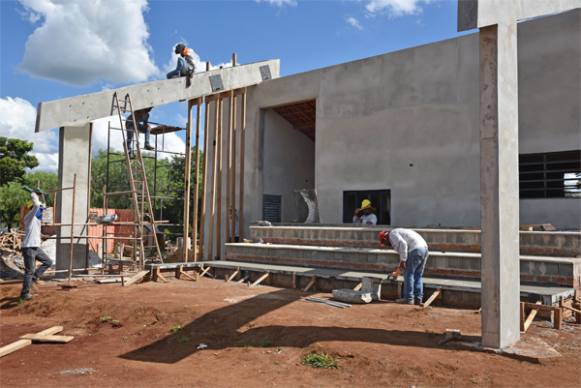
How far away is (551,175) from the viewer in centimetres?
1239

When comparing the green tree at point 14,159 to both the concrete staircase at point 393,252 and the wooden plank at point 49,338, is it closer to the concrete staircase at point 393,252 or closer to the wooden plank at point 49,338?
the concrete staircase at point 393,252

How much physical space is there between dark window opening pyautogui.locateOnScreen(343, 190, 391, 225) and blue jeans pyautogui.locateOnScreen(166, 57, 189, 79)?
6518 millimetres

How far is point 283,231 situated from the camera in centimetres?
1520

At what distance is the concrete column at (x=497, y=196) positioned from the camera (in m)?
6.05

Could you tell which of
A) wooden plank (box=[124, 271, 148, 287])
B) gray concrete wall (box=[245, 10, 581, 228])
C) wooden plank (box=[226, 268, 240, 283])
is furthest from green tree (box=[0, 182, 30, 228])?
wooden plank (box=[226, 268, 240, 283])

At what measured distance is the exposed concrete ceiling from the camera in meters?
A: 18.6

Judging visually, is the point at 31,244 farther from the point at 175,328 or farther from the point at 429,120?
the point at 429,120

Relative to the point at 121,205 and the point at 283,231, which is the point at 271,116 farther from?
the point at 121,205

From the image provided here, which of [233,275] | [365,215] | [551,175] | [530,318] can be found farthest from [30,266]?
[551,175]

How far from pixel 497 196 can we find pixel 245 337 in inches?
159

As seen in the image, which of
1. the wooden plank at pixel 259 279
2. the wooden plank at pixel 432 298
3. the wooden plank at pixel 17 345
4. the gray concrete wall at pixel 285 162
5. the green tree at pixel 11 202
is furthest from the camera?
the green tree at pixel 11 202

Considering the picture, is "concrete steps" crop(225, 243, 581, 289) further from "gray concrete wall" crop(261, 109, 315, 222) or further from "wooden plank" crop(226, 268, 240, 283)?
"gray concrete wall" crop(261, 109, 315, 222)

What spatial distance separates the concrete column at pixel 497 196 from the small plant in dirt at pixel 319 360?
79.4 inches

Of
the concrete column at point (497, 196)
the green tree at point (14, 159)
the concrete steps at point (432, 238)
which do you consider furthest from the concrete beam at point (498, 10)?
the green tree at point (14, 159)
